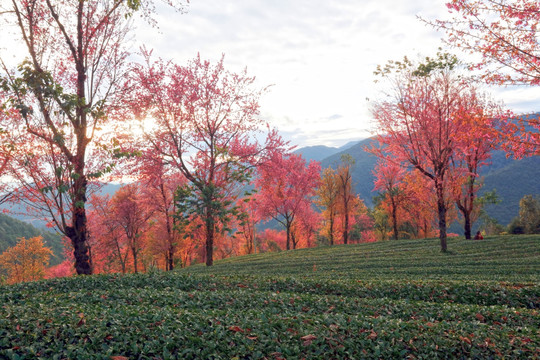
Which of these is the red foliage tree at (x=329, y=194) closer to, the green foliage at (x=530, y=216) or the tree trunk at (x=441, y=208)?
the tree trunk at (x=441, y=208)

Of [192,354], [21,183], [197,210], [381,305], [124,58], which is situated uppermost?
[124,58]

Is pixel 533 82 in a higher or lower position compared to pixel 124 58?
lower

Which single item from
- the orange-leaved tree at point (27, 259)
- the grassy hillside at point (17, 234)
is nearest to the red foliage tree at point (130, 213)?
the orange-leaved tree at point (27, 259)

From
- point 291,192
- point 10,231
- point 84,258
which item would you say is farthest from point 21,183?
point 10,231

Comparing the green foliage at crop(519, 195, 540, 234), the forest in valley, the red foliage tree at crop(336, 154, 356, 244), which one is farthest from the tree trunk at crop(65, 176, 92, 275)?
the green foliage at crop(519, 195, 540, 234)

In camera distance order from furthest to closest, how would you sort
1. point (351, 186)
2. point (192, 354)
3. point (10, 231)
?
point (10, 231) < point (351, 186) < point (192, 354)

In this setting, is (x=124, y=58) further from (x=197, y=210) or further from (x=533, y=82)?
(x=533, y=82)

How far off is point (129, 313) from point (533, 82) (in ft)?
45.6

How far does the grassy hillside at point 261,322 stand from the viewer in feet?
16.9

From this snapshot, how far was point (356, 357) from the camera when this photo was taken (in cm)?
532

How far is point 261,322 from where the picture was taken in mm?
6215

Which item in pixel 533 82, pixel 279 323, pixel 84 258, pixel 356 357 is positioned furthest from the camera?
pixel 84 258

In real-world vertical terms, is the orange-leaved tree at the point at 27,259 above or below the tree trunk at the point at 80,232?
A: below

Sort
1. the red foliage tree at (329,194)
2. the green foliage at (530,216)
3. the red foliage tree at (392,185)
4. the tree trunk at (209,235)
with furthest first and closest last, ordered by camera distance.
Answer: the green foliage at (530,216), the red foliage tree at (329,194), the red foliage tree at (392,185), the tree trunk at (209,235)
